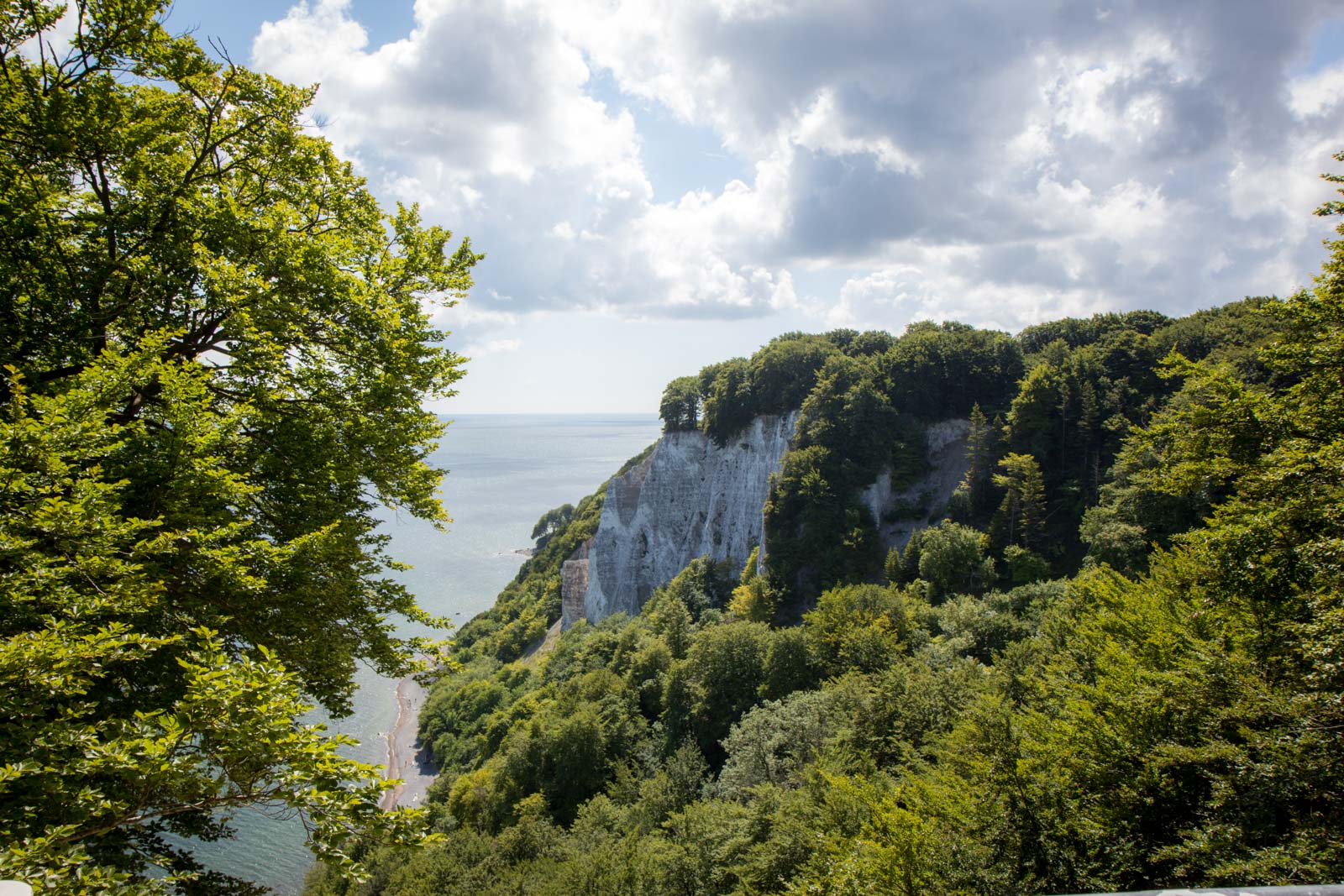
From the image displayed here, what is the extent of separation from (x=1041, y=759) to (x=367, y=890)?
2670 centimetres

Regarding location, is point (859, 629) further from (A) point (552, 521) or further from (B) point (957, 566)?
(A) point (552, 521)

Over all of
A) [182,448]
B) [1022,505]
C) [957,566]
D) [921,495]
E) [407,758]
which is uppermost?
[182,448]

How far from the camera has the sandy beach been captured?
43281 millimetres

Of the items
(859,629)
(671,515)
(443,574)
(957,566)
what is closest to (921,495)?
(957,566)

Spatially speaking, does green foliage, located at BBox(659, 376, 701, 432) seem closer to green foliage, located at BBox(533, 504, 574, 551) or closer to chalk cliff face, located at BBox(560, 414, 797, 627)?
chalk cliff face, located at BBox(560, 414, 797, 627)

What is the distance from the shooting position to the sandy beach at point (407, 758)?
142ft

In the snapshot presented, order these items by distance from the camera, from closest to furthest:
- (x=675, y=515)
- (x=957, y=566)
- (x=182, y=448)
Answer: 1. (x=182, y=448)
2. (x=957, y=566)
3. (x=675, y=515)

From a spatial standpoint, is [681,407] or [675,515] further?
[681,407]

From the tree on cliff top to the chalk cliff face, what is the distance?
148ft

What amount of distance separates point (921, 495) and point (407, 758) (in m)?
45.3

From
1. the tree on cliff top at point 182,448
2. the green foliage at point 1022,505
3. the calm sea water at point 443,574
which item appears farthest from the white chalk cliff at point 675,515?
the tree on cliff top at point 182,448

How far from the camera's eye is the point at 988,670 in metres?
20.5

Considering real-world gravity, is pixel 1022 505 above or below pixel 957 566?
above

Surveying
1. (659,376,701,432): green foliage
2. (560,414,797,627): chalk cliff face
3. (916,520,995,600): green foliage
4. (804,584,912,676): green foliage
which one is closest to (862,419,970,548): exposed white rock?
(916,520,995,600): green foliage
